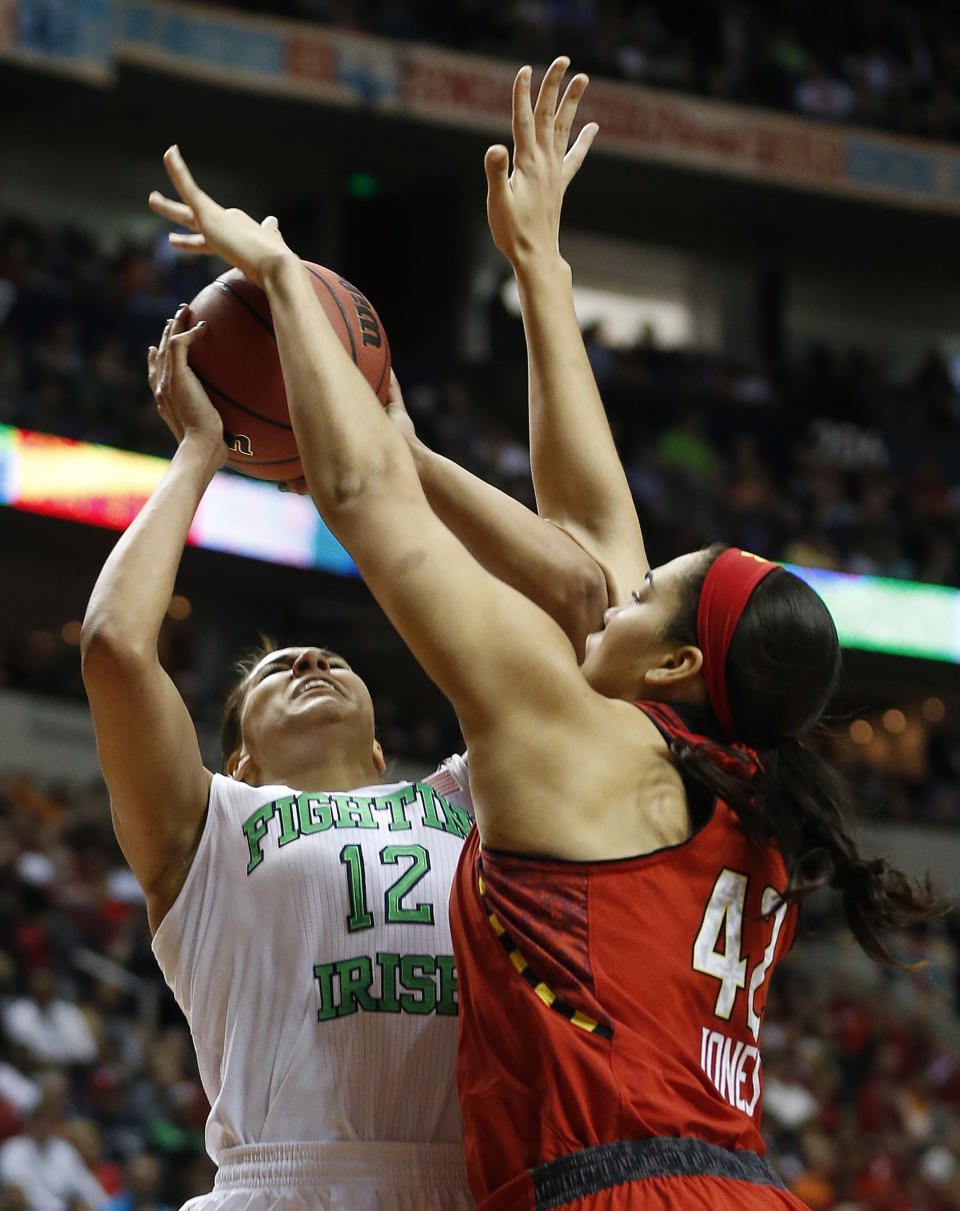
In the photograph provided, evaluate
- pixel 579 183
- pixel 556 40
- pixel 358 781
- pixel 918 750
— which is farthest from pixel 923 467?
pixel 358 781

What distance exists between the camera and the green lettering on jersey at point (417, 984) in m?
2.69

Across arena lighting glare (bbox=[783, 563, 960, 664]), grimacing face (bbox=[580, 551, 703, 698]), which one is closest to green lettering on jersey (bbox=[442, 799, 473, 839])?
grimacing face (bbox=[580, 551, 703, 698])

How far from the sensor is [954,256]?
72.2 ft

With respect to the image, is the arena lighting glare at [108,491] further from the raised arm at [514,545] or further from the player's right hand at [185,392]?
the raised arm at [514,545]

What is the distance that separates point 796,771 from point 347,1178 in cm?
105

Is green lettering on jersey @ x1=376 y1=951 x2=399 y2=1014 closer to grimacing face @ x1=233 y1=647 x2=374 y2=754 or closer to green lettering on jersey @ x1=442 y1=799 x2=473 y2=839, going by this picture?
green lettering on jersey @ x1=442 y1=799 x2=473 y2=839

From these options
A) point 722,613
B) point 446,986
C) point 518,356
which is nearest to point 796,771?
point 722,613

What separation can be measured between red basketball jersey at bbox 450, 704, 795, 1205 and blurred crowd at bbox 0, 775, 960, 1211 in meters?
5.64

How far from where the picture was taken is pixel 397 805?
2.92 m

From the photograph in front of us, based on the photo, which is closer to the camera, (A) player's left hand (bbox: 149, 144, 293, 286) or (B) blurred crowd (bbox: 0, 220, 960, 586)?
(A) player's left hand (bbox: 149, 144, 293, 286)

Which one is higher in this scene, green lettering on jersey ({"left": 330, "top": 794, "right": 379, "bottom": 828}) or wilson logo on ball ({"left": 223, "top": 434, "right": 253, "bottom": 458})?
wilson logo on ball ({"left": 223, "top": 434, "right": 253, "bottom": 458})

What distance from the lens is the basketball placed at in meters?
2.58

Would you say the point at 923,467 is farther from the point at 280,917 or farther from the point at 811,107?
the point at 280,917

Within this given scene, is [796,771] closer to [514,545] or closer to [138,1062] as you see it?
[514,545]
